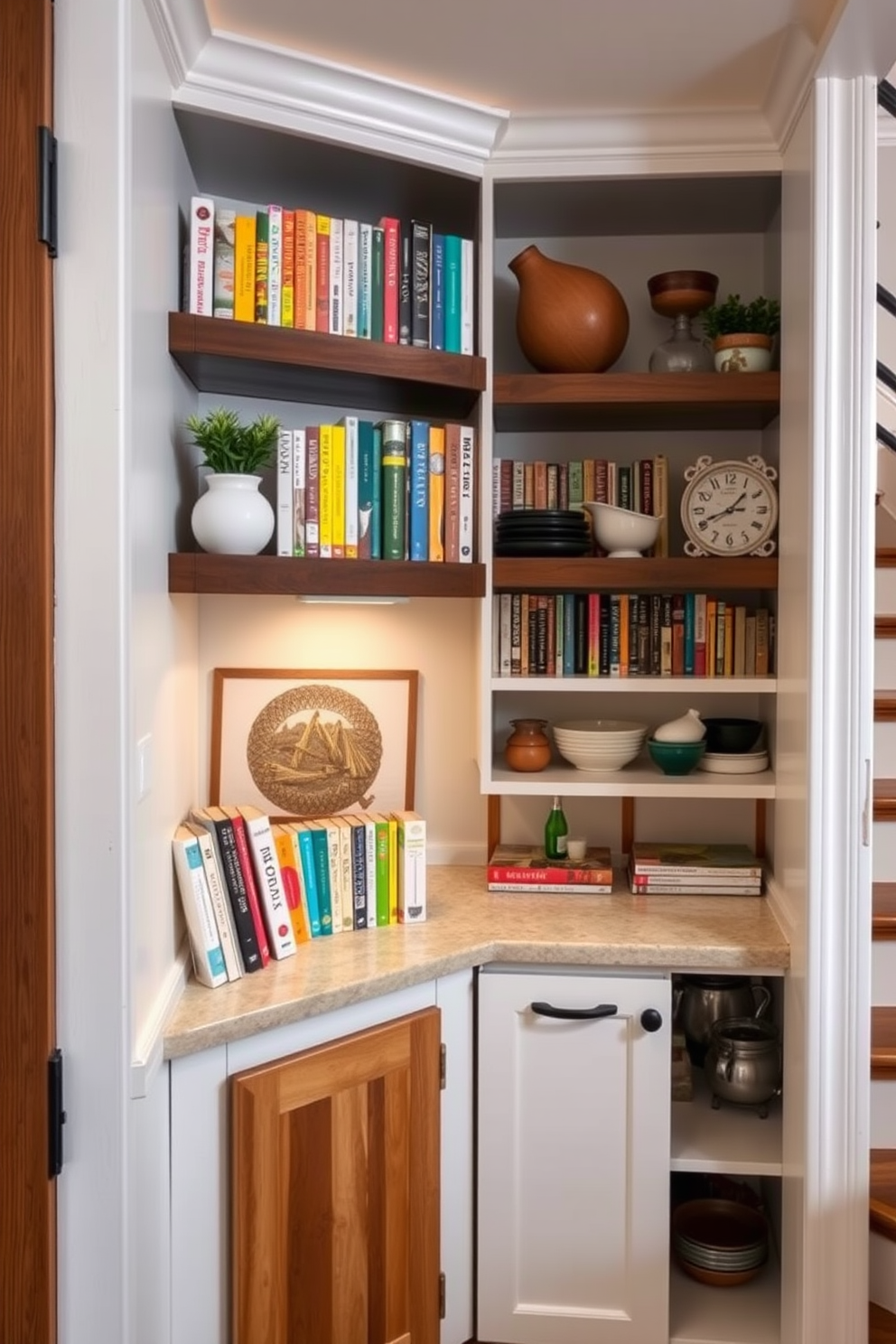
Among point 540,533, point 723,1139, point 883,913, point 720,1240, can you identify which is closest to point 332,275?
point 540,533

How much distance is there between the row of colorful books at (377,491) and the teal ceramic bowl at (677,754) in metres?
0.59

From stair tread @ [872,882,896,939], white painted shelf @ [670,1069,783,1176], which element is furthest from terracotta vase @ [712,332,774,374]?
white painted shelf @ [670,1069,783,1176]

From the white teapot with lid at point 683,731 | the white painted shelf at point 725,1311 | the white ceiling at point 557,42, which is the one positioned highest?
the white ceiling at point 557,42

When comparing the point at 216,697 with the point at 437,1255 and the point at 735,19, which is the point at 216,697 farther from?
the point at 735,19

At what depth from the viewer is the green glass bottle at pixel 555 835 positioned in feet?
8.19

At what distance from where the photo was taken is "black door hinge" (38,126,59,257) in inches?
55.1

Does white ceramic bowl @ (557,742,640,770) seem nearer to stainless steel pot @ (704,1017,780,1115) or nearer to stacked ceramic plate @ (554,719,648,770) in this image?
stacked ceramic plate @ (554,719,648,770)

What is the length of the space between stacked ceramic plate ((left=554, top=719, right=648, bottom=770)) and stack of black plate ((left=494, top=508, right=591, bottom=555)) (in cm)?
41

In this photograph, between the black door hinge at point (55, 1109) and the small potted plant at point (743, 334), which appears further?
the small potted plant at point (743, 334)

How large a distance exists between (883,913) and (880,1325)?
75 centimetres

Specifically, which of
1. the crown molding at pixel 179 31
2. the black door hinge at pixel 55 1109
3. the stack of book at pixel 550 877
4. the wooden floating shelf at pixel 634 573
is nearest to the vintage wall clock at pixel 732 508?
the wooden floating shelf at pixel 634 573

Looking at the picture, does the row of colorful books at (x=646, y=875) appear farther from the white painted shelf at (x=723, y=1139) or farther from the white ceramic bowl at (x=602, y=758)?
the white painted shelf at (x=723, y=1139)

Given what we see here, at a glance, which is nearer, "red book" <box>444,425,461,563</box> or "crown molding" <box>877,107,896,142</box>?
"red book" <box>444,425,461,563</box>

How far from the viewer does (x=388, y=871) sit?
2.23 m
